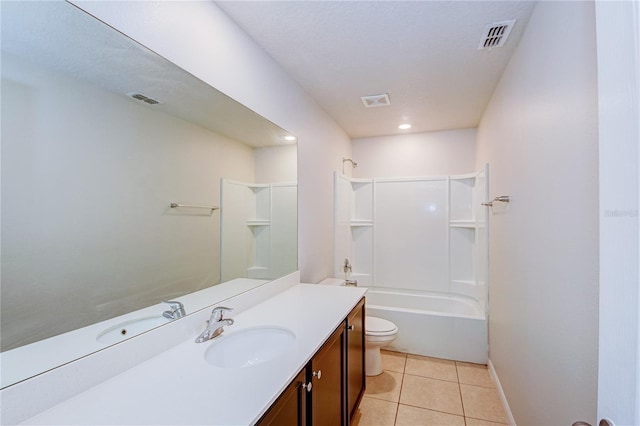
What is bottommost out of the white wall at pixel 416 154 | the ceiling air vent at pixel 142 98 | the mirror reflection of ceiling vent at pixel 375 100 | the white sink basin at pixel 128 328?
the white sink basin at pixel 128 328

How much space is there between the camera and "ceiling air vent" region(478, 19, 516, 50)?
1.70 m

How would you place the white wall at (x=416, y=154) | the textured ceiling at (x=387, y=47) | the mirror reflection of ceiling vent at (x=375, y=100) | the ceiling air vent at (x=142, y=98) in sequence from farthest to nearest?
1. the white wall at (x=416, y=154)
2. the mirror reflection of ceiling vent at (x=375, y=100)
3. the textured ceiling at (x=387, y=47)
4. the ceiling air vent at (x=142, y=98)

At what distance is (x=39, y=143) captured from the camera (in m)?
0.87

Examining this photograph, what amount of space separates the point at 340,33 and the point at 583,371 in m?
1.98

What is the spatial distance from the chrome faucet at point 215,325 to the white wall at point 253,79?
1.11 metres

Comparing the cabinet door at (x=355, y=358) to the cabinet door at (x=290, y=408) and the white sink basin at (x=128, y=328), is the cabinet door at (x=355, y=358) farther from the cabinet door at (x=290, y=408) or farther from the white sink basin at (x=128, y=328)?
the white sink basin at (x=128, y=328)

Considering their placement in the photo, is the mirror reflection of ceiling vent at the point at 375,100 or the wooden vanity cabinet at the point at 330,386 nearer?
the wooden vanity cabinet at the point at 330,386

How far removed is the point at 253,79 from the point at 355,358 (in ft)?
6.34

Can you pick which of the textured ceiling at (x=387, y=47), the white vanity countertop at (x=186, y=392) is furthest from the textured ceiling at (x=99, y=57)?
the white vanity countertop at (x=186, y=392)

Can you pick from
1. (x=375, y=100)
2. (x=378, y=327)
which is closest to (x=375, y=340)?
(x=378, y=327)

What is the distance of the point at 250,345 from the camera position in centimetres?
143

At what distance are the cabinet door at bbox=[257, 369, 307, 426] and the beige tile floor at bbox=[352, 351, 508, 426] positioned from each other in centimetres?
116

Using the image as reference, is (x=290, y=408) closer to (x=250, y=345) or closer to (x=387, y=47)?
(x=250, y=345)

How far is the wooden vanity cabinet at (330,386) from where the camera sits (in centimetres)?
102
